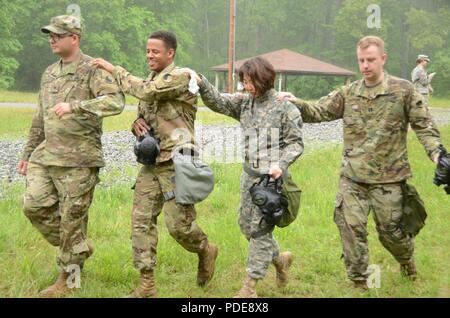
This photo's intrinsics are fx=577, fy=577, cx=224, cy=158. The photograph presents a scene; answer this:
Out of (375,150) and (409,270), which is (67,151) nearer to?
(375,150)

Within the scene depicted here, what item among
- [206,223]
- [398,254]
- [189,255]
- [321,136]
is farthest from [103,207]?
[321,136]

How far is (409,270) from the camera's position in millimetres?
5219

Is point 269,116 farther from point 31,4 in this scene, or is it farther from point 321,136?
point 31,4

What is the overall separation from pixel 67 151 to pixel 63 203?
42 cm

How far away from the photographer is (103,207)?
7469 mm

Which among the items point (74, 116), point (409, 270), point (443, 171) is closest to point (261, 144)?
point (443, 171)

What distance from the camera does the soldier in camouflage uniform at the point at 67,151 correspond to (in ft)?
15.3

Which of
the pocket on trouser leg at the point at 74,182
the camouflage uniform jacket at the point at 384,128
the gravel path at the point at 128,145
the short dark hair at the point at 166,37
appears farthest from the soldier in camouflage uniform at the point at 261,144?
the gravel path at the point at 128,145

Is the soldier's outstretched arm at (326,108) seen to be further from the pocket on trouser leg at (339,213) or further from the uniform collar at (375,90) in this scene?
the pocket on trouser leg at (339,213)

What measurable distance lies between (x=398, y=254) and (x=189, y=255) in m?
2.02

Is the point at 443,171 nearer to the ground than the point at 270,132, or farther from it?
nearer to the ground

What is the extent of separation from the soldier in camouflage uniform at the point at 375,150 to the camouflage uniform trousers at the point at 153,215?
123 centimetres
